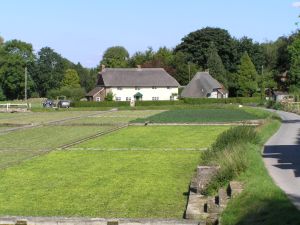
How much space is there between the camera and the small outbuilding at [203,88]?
344 ft

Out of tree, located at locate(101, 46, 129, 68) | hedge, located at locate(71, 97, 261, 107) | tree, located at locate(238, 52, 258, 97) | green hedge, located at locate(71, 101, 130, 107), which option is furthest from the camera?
tree, located at locate(101, 46, 129, 68)

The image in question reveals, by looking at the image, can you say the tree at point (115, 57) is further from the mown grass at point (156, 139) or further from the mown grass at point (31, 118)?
the mown grass at point (156, 139)

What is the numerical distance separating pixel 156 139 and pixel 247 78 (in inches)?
2971

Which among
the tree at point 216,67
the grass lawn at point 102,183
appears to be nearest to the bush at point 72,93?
the tree at point 216,67

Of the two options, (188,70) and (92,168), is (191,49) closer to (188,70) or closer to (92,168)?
(188,70)

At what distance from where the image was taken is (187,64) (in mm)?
121562

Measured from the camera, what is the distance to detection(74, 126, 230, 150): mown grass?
30462 mm

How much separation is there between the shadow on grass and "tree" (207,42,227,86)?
103855 mm

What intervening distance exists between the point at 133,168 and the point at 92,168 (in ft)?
5.08

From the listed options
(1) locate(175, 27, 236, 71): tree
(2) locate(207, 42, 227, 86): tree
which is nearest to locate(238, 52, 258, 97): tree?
(2) locate(207, 42, 227, 86): tree

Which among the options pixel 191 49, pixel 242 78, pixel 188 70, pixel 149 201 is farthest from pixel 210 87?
pixel 149 201

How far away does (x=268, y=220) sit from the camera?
34.3 feet

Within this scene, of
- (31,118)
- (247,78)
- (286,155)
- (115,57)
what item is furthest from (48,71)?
(286,155)

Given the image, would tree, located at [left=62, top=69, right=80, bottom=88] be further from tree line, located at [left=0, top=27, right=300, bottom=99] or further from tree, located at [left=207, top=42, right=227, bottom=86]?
tree, located at [left=207, top=42, right=227, bottom=86]
